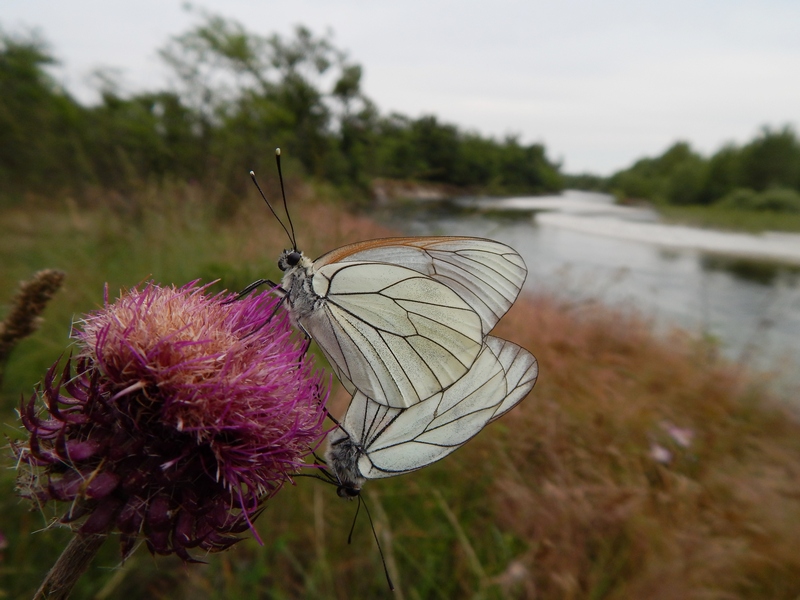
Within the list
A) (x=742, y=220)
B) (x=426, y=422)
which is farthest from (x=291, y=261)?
(x=742, y=220)

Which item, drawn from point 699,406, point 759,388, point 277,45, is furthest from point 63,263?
point 277,45

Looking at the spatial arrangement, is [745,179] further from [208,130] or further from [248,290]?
[248,290]

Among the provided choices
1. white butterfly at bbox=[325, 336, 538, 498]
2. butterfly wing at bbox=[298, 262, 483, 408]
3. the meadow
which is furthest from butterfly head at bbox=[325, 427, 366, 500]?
the meadow

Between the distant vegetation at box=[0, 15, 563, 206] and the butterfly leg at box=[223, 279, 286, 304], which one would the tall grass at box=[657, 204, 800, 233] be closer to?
the distant vegetation at box=[0, 15, 563, 206]

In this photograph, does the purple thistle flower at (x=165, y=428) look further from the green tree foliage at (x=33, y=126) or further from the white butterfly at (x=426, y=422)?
the green tree foliage at (x=33, y=126)

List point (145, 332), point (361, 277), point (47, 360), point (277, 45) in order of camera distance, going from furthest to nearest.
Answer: point (277, 45) → point (47, 360) → point (361, 277) → point (145, 332)

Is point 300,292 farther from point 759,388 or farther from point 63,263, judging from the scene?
point 759,388

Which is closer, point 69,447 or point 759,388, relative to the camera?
point 69,447
